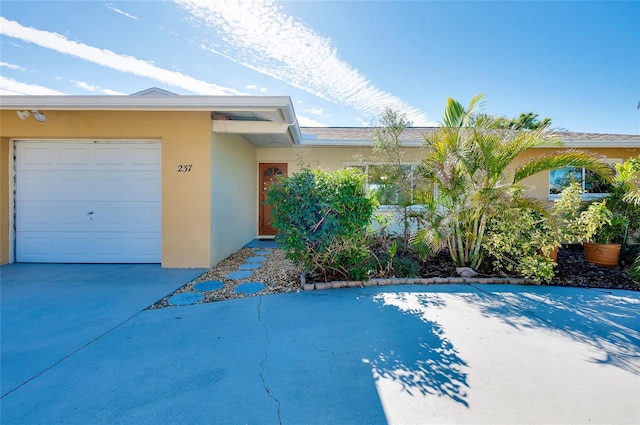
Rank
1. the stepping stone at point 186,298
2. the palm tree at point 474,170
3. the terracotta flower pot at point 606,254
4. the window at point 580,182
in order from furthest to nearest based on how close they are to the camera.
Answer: the window at point 580,182, the terracotta flower pot at point 606,254, the palm tree at point 474,170, the stepping stone at point 186,298

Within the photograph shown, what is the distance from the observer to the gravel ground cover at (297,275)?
4961mm

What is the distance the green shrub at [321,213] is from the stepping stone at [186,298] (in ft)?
5.31

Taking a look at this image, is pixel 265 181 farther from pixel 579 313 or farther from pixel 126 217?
pixel 579 313

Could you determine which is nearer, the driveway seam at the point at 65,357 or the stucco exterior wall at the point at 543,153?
the driveway seam at the point at 65,357

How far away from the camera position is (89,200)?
22.0 ft

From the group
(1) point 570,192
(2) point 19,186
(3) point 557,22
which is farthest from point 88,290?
(3) point 557,22

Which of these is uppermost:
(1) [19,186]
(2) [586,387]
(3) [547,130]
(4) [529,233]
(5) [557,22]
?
(5) [557,22]

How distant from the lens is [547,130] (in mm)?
5172

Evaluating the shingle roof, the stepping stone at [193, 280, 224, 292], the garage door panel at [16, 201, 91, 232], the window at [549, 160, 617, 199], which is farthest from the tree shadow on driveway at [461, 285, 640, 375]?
the garage door panel at [16, 201, 91, 232]

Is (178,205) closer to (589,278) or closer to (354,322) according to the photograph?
(354,322)

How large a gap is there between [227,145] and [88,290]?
169 inches

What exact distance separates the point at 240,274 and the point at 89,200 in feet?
13.7

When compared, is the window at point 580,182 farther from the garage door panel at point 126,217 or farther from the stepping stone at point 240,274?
the garage door panel at point 126,217

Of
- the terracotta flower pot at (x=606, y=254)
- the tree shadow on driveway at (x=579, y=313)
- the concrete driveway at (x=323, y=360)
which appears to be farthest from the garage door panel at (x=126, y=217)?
the terracotta flower pot at (x=606, y=254)
